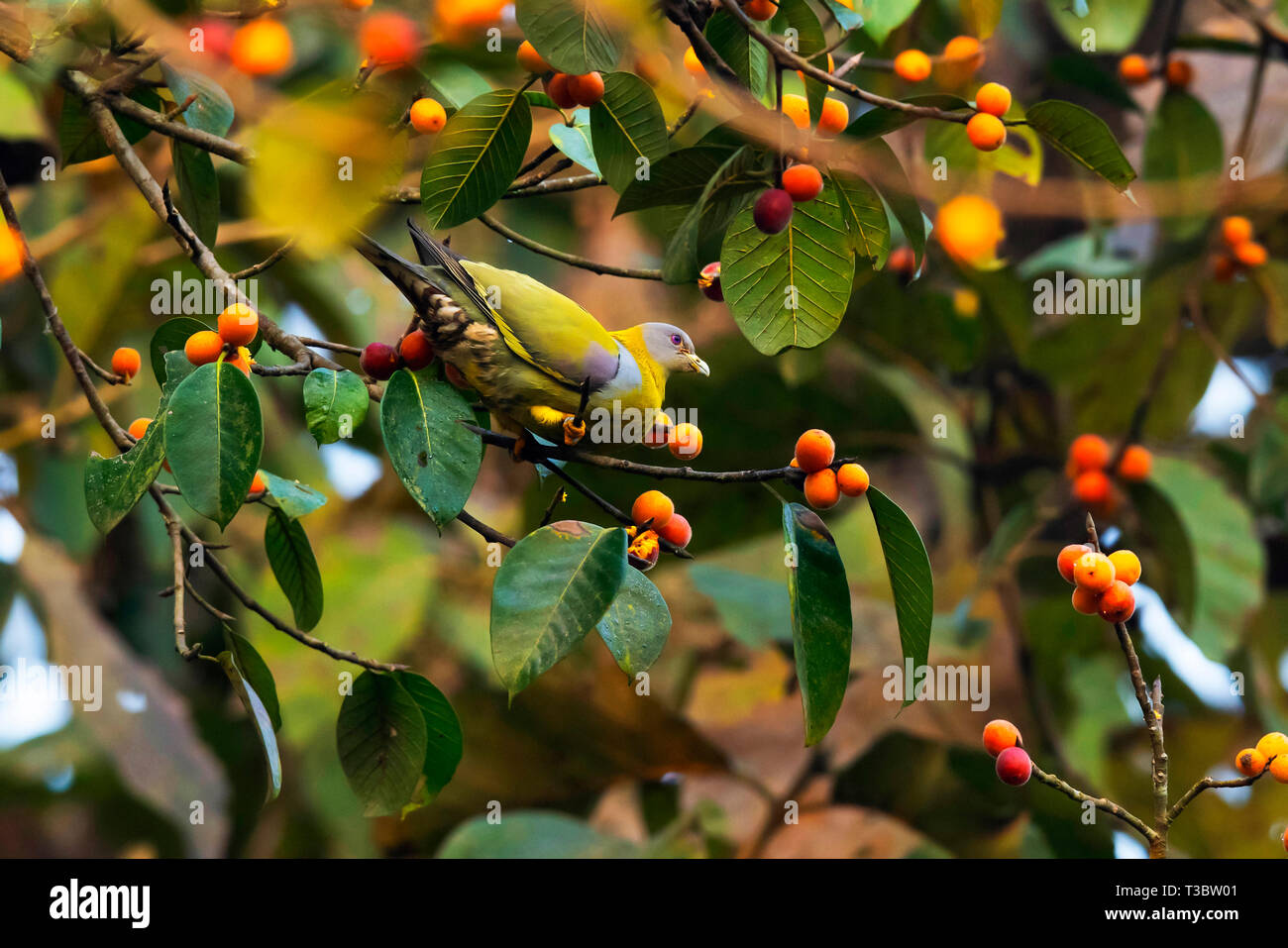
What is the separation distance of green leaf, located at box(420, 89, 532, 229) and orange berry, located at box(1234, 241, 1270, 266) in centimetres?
193

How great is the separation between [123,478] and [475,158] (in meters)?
0.46

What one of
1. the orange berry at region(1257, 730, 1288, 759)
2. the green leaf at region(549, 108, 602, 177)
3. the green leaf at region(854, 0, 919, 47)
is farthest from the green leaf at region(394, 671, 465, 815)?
the green leaf at region(854, 0, 919, 47)

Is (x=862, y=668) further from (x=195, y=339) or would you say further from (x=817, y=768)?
(x=195, y=339)

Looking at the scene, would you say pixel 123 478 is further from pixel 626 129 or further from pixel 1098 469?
pixel 1098 469

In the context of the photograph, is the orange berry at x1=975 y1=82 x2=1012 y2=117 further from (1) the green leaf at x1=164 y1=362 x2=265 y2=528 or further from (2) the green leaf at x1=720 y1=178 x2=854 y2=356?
(1) the green leaf at x1=164 y1=362 x2=265 y2=528

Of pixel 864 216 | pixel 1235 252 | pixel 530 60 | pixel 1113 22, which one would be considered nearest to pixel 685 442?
pixel 864 216

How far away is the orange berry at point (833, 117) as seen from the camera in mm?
1271

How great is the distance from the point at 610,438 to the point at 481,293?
0.84ft

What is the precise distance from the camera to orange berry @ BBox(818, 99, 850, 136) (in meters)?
1.27

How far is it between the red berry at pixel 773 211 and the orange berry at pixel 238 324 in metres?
0.48

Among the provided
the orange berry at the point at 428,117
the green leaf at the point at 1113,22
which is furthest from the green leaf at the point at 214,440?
the green leaf at the point at 1113,22

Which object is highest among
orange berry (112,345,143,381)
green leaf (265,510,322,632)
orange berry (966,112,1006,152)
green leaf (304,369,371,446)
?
orange berry (966,112,1006,152)

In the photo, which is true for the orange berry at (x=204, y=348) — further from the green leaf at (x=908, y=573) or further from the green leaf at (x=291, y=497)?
the green leaf at (x=908, y=573)
